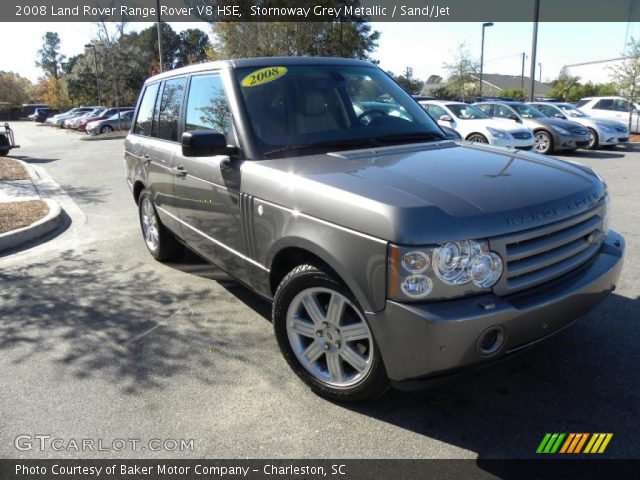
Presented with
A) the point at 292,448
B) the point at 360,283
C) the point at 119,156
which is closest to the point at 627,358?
the point at 360,283

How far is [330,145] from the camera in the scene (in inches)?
139

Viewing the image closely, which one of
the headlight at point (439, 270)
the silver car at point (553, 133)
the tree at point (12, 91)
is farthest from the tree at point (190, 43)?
the headlight at point (439, 270)

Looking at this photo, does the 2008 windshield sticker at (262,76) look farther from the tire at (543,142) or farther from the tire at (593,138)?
the tire at (593,138)

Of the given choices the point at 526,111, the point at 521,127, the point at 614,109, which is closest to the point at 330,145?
the point at 521,127

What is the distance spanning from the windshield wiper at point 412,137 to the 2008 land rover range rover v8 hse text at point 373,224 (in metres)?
0.02

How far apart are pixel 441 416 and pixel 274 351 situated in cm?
128

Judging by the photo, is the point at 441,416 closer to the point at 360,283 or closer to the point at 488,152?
the point at 360,283

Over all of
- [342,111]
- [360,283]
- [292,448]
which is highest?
[342,111]

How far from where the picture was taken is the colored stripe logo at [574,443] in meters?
2.56

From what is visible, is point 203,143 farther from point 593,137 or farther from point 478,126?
point 593,137

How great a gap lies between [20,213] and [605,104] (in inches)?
820

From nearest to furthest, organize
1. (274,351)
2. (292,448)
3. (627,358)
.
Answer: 1. (292,448)
2. (627,358)
3. (274,351)

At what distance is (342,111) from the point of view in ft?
12.6

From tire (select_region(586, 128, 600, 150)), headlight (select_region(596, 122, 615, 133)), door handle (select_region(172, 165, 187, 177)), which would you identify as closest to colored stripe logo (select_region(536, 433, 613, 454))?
door handle (select_region(172, 165, 187, 177))
